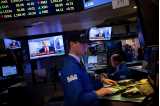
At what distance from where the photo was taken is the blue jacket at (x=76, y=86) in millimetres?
2906

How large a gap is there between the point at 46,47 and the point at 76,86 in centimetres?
421

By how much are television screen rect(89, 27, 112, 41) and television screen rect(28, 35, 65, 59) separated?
84cm

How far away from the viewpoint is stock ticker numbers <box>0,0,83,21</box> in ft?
12.6

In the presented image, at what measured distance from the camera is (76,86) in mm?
2893

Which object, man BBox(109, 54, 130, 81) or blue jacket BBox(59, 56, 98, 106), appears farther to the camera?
man BBox(109, 54, 130, 81)

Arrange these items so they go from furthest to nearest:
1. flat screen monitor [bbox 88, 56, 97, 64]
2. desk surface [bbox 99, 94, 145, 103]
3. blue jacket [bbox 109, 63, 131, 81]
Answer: flat screen monitor [bbox 88, 56, 97, 64] < blue jacket [bbox 109, 63, 131, 81] < desk surface [bbox 99, 94, 145, 103]

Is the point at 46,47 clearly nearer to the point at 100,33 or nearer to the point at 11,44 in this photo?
the point at 11,44

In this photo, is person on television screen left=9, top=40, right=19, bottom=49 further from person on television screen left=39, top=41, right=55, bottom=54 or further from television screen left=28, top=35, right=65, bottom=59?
person on television screen left=39, top=41, right=55, bottom=54

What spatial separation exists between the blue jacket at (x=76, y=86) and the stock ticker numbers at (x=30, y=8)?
98cm

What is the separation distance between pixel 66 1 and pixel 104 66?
2.71 meters

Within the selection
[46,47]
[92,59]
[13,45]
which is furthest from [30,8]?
[13,45]

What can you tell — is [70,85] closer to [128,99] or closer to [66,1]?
[128,99]

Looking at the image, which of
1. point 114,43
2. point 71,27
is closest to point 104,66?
point 114,43

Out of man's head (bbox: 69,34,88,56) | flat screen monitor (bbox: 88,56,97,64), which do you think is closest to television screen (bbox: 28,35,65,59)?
flat screen monitor (bbox: 88,56,97,64)
